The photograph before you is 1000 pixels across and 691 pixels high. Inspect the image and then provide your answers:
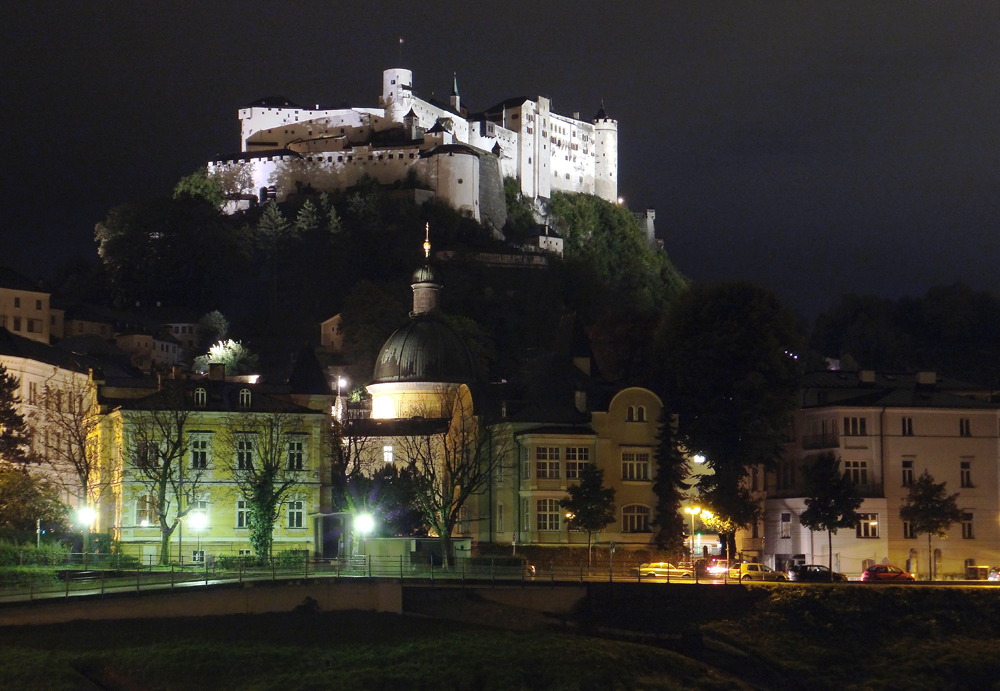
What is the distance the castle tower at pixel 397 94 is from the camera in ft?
612

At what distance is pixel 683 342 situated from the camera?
73.6 m

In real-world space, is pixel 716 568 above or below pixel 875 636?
above

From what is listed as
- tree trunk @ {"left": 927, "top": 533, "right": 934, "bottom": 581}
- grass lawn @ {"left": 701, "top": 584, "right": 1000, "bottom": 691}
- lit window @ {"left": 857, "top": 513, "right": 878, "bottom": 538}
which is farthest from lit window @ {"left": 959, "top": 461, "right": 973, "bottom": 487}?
grass lawn @ {"left": 701, "top": 584, "right": 1000, "bottom": 691}

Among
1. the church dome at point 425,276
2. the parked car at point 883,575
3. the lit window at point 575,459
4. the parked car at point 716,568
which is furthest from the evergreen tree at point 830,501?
the church dome at point 425,276

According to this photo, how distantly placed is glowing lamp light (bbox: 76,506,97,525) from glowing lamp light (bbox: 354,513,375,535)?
406 inches

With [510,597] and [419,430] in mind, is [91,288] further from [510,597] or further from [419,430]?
[510,597]

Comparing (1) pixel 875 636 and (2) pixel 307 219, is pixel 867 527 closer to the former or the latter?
(1) pixel 875 636

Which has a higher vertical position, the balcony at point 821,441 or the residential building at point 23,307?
the residential building at point 23,307

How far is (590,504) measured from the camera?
213 feet

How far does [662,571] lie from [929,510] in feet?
44.1

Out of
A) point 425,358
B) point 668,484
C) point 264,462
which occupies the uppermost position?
point 425,358

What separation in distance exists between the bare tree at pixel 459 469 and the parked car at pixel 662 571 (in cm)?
679

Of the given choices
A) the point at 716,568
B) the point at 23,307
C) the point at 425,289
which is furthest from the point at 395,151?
the point at 716,568

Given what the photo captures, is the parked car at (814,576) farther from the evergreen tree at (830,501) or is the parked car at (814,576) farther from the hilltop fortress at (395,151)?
the hilltop fortress at (395,151)
